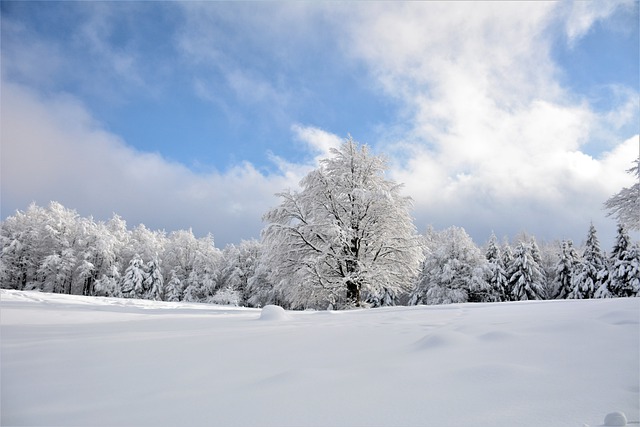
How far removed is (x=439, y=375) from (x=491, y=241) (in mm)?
43351

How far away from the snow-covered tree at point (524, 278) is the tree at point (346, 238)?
25964 mm

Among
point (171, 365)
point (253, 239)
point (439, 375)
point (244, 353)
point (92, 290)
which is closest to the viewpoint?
point (439, 375)

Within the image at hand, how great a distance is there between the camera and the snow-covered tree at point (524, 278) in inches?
1398

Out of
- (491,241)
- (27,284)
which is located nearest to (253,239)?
(27,284)

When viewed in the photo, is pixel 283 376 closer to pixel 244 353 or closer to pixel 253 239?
pixel 244 353

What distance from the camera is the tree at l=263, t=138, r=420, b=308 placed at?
15.1 meters

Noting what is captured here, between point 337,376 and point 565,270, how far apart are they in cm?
4438

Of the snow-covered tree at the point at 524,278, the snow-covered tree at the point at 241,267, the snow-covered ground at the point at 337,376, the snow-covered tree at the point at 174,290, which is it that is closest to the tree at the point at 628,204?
the snow-covered ground at the point at 337,376

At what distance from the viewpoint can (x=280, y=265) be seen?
1606 cm

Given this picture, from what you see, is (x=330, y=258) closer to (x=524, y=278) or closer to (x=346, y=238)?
(x=346, y=238)

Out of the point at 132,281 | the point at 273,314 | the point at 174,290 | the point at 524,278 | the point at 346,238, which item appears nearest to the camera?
the point at 273,314

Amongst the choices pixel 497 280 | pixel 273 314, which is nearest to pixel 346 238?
pixel 273 314

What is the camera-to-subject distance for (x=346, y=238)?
1498 cm

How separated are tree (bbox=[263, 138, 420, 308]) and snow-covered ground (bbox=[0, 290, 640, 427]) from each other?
35.3ft
